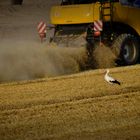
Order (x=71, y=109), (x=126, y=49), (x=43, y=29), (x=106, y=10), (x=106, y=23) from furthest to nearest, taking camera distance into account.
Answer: (x=43, y=29), (x=126, y=49), (x=106, y=23), (x=106, y=10), (x=71, y=109)

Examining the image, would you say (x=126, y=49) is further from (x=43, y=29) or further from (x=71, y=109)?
(x=71, y=109)

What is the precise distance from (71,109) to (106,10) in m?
6.77

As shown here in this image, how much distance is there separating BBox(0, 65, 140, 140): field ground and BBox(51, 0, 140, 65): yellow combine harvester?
272cm

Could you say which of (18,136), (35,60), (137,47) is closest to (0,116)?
(18,136)

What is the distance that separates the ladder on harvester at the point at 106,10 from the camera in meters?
15.4

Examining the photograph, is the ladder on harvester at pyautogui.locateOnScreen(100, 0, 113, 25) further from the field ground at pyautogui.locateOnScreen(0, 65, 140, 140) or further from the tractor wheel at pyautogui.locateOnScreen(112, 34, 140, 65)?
the field ground at pyautogui.locateOnScreen(0, 65, 140, 140)

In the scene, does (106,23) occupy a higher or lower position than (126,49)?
higher

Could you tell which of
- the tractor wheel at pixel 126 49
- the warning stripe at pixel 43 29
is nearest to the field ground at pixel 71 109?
the tractor wheel at pixel 126 49

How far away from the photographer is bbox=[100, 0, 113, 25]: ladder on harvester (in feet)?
50.5

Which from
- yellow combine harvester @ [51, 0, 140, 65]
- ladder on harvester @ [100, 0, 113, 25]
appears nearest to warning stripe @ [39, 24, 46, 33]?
yellow combine harvester @ [51, 0, 140, 65]

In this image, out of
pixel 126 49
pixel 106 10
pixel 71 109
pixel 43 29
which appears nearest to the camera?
pixel 71 109

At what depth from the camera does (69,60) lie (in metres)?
15.3

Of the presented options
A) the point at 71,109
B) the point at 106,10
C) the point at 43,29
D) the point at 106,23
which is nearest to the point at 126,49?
the point at 106,23

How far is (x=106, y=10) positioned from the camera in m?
15.5
